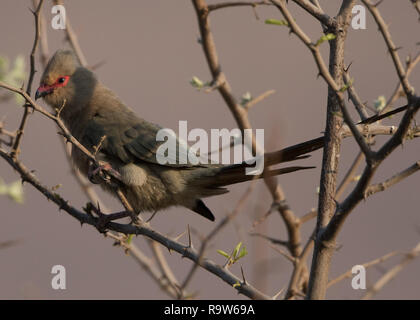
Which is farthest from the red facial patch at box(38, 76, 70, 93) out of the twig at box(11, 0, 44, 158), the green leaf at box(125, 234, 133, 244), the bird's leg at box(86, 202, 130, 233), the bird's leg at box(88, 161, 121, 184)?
the green leaf at box(125, 234, 133, 244)

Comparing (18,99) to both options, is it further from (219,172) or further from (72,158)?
(219,172)

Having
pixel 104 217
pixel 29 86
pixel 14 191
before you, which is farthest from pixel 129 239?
pixel 29 86

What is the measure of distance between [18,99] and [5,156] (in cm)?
44

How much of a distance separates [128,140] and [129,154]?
11 centimetres

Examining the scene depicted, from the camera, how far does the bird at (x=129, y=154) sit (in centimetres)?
431

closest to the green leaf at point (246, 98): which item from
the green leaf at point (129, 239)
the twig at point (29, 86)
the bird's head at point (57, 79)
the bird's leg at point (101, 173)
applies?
the bird's leg at point (101, 173)

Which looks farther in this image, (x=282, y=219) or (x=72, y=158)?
(x=72, y=158)

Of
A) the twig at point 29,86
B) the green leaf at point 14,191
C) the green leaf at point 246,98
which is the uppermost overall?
the green leaf at point 246,98

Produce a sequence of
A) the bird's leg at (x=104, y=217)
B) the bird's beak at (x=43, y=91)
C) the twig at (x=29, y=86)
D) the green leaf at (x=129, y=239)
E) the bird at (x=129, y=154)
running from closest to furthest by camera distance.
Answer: the twig at (x=29, y=86) < the green leaf at (x=129, y=239) < the bird's leg at (x=104, y=217) < the bird at (x=129, y=154) < the bird's beak at (x=43, y=91)

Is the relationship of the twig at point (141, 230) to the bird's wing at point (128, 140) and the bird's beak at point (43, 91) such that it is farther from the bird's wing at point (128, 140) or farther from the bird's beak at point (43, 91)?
the bird's beak at point (43, 91)

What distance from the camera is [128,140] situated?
174 inches

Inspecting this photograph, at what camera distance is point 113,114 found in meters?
4.79

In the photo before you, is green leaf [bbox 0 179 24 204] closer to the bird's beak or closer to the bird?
the bird
